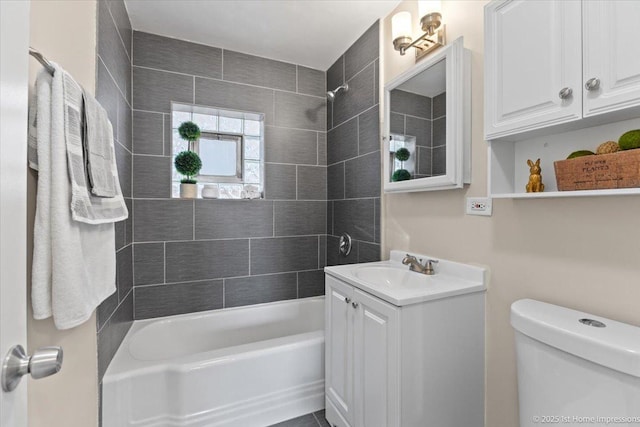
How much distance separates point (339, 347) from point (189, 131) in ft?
5.86

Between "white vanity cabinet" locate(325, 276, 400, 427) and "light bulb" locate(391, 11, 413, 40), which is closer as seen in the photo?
"white vanity cabinet" locate(325, 276, 400, 427)

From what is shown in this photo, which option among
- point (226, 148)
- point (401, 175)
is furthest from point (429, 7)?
point (226, 148)

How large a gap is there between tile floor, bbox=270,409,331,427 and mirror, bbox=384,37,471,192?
1399 mm

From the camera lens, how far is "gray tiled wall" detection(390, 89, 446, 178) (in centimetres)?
146

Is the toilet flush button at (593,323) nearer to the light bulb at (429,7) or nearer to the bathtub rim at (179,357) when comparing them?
the bathtub rim at (179,357)

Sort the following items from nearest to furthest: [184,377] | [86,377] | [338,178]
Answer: [86,377]
[184,377]
[338,178]

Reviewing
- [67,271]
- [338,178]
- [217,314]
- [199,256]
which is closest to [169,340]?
[217,314]

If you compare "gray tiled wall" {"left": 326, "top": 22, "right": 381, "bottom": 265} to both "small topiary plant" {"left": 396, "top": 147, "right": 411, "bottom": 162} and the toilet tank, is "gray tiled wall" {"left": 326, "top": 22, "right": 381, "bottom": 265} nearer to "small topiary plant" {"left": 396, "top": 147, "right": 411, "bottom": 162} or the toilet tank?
"small topiary plant" {"left": 396, "top": 147, "right": 411, "bottom": 162}

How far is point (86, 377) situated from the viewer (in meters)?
1.21

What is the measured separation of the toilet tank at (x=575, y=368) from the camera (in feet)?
2.39

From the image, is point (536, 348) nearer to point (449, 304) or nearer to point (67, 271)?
point (449, 304)

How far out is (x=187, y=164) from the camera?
2.12m

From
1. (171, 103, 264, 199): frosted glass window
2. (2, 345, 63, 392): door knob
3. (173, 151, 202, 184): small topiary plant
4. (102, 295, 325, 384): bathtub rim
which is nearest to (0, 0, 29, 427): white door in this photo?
(2, 345, 63, 392): door knob

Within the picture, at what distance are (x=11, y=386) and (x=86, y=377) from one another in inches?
39.9
